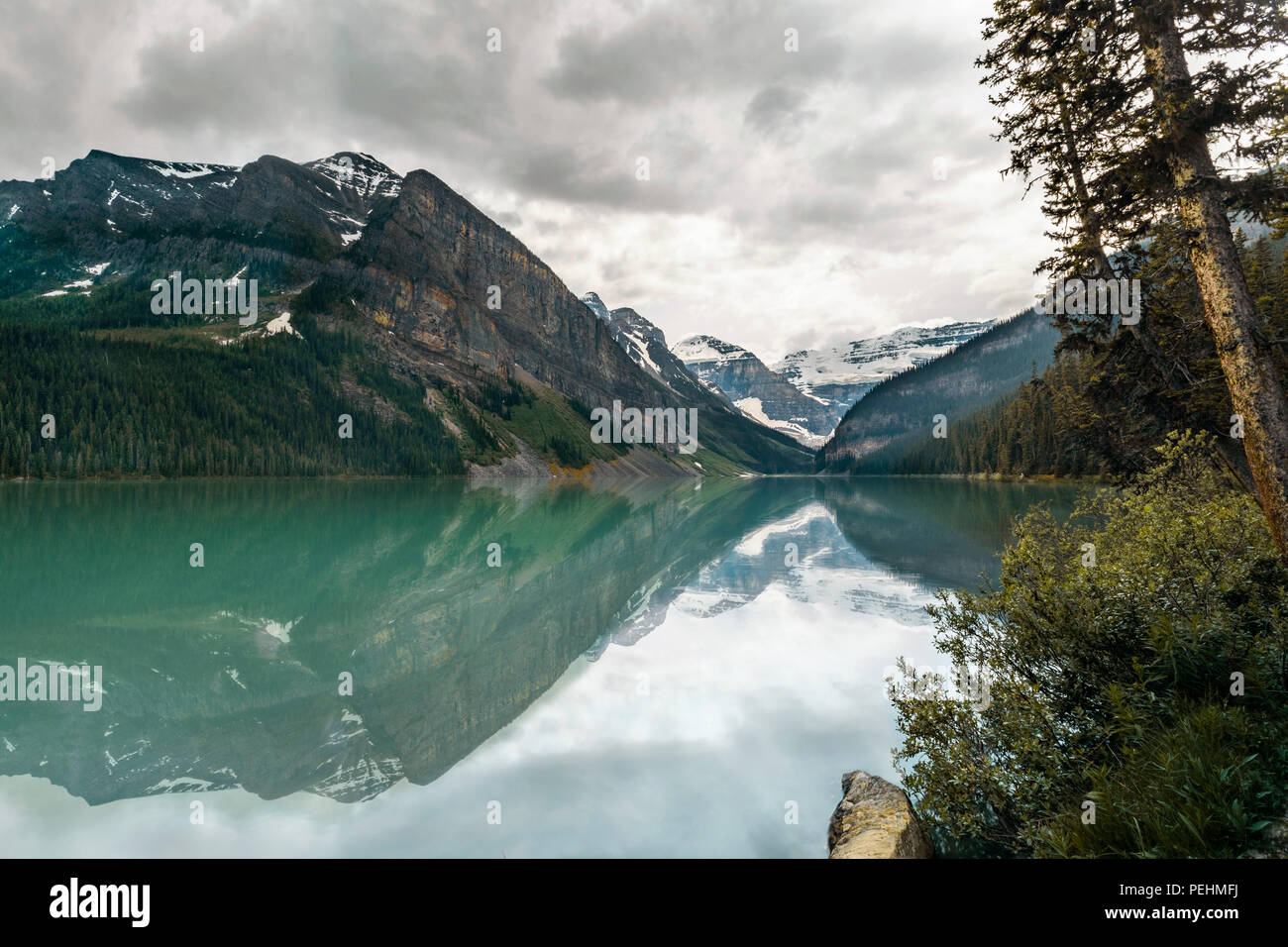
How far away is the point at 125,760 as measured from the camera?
1029cm

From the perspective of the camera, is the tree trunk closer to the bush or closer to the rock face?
the bush

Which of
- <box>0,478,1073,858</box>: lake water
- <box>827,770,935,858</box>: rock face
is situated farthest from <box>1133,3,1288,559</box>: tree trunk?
<box>0,478,1073,858</box>: lake water

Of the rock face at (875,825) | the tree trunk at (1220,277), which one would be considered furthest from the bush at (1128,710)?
the tree trunk at (1220,277)

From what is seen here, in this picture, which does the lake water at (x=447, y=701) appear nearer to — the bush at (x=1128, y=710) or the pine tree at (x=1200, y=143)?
the bush at (x=1128, y=710)

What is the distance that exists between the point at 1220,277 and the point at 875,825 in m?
9.57

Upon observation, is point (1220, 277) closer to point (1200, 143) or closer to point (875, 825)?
point (1200, 143)

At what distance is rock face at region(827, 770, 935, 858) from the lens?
6871mm

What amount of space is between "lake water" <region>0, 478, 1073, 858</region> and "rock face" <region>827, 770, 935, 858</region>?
55 cm

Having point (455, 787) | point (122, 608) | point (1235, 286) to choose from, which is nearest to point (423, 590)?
point (122, 608)

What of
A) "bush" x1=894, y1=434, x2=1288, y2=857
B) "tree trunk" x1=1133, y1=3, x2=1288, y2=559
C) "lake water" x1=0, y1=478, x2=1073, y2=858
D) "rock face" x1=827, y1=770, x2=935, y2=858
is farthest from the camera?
"lake water" x1=0, y1=478, x2=1073, y2=858

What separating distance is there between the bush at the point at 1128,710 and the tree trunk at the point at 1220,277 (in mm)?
1235
